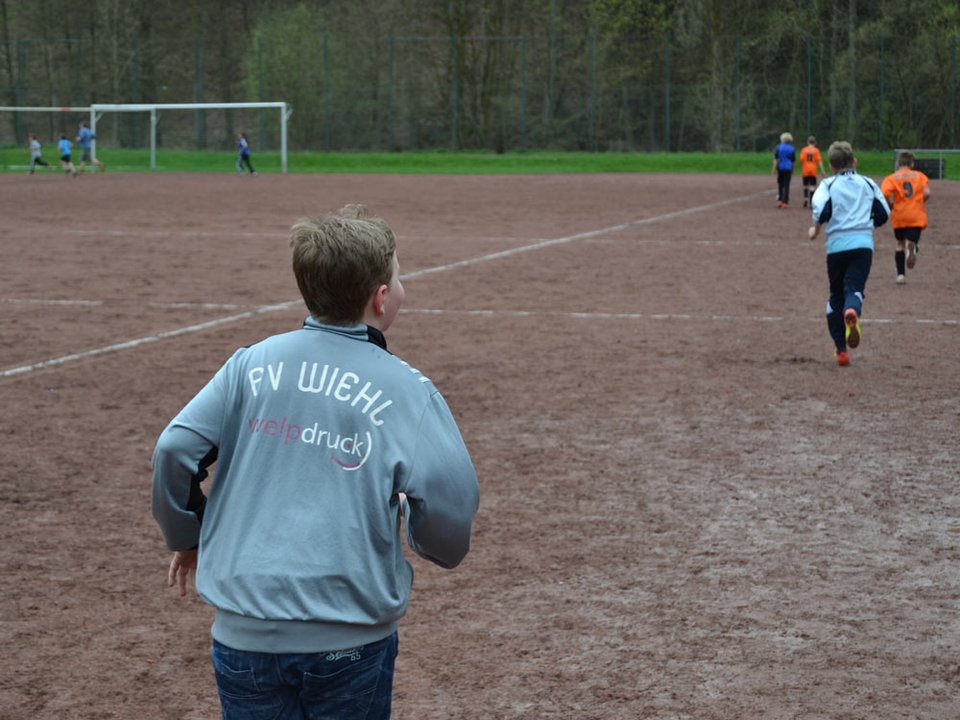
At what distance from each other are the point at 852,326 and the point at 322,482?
8991mm

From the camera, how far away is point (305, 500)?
9.07ft

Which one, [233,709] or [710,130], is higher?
[710,130]

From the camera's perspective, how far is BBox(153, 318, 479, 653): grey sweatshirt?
2748mm

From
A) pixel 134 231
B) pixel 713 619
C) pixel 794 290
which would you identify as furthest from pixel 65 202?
pixel 713 619

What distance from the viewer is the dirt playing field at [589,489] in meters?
5.03

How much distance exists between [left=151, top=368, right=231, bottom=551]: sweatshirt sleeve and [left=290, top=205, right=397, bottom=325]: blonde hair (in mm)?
276

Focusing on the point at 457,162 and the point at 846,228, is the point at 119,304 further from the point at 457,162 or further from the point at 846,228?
the point at 457,162

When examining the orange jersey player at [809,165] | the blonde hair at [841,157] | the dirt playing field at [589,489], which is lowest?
the dirt playing field at [589,489]

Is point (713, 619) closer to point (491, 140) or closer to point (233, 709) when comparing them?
point (233, 709)

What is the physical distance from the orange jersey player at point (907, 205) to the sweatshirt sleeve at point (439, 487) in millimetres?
14412

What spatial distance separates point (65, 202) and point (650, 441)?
2670cm

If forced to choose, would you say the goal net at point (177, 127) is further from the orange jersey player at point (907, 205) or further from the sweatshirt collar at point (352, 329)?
the sweatshirt collar at point (352, 329)

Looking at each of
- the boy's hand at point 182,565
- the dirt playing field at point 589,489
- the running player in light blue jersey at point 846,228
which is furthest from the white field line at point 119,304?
the boy's hand at point 182,565

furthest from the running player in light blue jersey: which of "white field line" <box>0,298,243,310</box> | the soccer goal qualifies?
the soccer goal
